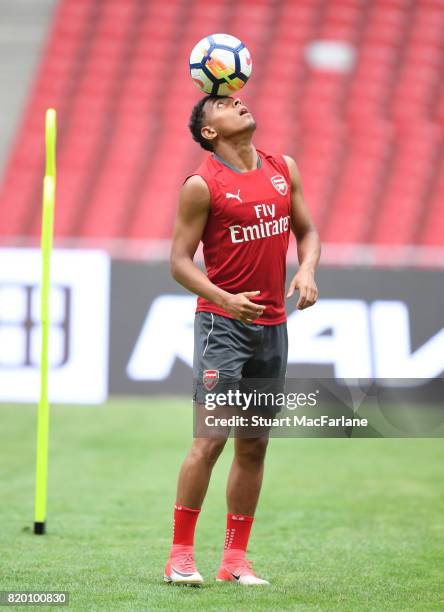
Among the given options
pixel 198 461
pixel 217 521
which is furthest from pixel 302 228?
pixel 217 521

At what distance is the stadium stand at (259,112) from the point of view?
14828 mm

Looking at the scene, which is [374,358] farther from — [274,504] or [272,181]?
[272,181]

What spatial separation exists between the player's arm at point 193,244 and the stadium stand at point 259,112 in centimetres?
1060

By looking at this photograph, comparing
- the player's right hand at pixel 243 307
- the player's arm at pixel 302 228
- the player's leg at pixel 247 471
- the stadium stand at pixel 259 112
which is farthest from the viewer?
the stadium stand at pixel 259 112

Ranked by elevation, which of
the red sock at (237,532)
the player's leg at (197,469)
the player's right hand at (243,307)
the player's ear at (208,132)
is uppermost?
the player's ear at (208,132)

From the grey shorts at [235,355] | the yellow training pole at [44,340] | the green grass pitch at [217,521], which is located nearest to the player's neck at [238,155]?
the grey shorts at [235,355]

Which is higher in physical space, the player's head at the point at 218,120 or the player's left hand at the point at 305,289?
the player's head at the point at 218,120

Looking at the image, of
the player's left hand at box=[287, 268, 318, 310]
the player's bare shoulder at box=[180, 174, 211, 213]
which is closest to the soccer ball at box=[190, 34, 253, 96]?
the player's bare shoulder at box=[180, 174, 211, 213]

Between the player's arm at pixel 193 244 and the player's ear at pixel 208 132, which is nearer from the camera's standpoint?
the player's arm at pixel 193 244

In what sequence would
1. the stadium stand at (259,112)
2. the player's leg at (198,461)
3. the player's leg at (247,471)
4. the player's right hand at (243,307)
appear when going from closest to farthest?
1. the player's right hand at (243,307)
2. the player's leg at (198,461)
3. the player's leg at (247,471)
4. the stadium stand at (259,112)

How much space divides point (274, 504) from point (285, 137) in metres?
10.5

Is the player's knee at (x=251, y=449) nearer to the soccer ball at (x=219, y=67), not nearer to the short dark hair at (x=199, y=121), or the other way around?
the short dark hair at (x=199, y=121)

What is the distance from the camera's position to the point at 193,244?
3783 millimetres

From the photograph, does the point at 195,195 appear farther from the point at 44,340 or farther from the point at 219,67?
the point at 44,340
